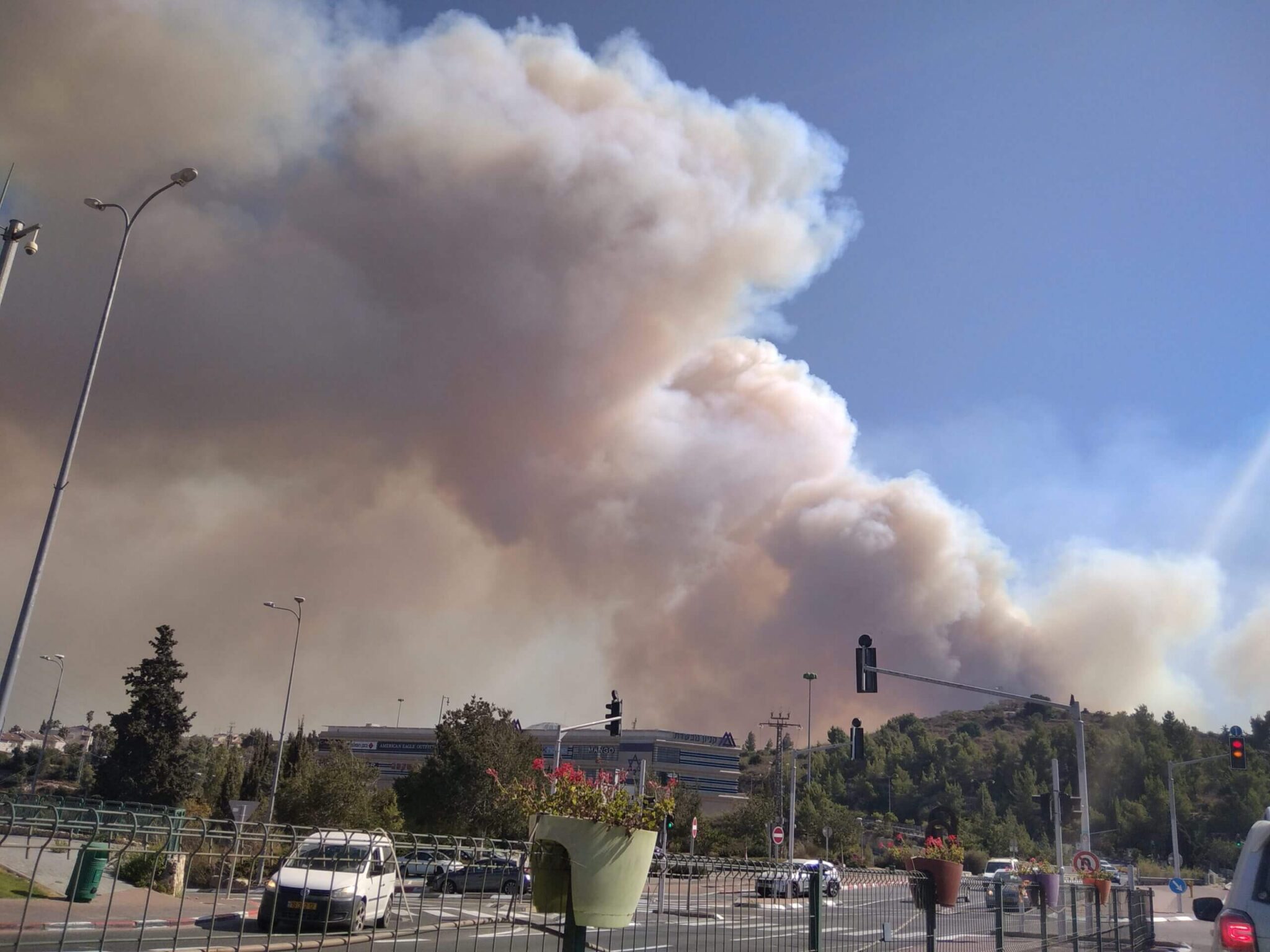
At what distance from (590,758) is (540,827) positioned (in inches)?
4130

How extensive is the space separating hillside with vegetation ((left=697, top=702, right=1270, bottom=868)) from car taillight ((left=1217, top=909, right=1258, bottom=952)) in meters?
56.3

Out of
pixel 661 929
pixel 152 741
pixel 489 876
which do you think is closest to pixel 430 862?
pixel 489 876

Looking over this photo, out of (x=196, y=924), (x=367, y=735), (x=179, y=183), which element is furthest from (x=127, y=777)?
(x=367, y=735)

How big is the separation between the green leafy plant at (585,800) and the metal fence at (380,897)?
0.29 meters

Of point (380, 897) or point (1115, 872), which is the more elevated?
point (380, 897)

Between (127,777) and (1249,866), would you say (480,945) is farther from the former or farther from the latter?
(127,777)

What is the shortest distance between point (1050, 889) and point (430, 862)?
1070cm

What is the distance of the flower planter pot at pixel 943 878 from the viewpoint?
9.92 meters

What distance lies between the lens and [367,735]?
119438 mm

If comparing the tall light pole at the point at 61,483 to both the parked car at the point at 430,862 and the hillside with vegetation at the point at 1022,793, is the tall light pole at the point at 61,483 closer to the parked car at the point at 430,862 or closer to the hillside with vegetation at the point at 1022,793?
the parked car at the point at 430,862

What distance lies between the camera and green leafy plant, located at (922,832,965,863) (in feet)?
36.3

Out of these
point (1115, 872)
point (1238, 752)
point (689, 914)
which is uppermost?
point (1238, 752)

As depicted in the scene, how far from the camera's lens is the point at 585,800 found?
570 cm

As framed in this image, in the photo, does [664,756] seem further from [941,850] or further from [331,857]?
[331,857]
